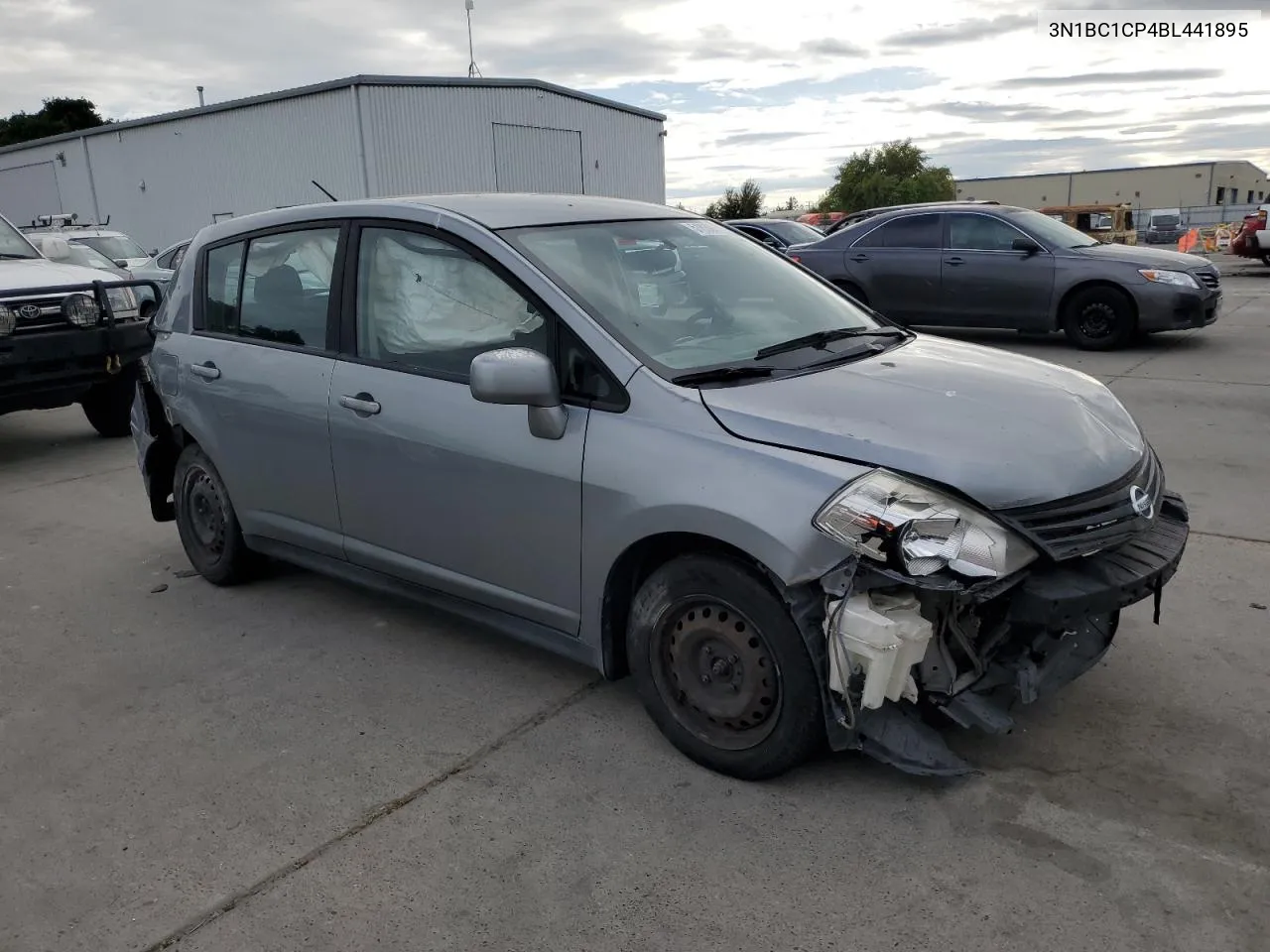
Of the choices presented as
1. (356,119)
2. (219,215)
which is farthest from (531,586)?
(219,215)

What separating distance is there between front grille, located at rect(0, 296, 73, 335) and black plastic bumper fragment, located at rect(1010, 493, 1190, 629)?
737 centimetres

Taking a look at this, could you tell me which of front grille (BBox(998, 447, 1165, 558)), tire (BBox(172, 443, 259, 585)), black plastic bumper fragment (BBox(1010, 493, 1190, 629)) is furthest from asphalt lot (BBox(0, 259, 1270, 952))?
front grille (BBox(998, 447, 1165, 558))

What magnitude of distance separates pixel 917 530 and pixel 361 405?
216 cm

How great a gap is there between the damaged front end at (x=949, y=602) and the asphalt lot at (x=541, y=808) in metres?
0.32

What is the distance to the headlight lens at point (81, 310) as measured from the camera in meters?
7.68

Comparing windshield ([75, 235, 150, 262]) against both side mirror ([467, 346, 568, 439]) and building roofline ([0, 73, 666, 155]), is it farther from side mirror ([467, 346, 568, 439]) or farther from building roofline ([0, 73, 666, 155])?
side mirror ([467, 346, 568, 439])

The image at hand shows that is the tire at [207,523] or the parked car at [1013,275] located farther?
the parked car at [1013,275]

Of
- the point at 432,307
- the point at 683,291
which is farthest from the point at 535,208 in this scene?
the point at 683,291

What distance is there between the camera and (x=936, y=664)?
9.24 ft

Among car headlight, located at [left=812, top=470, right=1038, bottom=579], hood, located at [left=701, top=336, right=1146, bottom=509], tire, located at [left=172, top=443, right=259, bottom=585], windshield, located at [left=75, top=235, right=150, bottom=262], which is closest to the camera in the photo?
car headlight, located at [left=812, top=470, right=1038, bottom=579]

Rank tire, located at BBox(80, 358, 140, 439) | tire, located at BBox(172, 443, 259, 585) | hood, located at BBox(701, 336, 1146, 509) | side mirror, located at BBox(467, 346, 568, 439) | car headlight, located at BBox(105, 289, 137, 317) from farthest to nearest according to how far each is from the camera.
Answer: tire, located at BBox(80, 358, 140, 439), car headlight, located at BBox(105, 289, 137, 317), tire, located at BBox(172, 443, 259, 585), side mirror, located at BBox(467, 346, 568, 439), hood, located at BBox(701, 336, 1146, 509)

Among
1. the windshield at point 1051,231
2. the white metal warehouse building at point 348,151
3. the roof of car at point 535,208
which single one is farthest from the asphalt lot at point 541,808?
the white metal warehouse building at point 348,151

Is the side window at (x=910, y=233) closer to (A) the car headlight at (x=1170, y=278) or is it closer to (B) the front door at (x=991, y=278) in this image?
(B) the front door at (x=991, y=278)

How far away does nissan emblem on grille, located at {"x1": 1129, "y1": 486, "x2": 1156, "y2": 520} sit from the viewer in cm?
299
